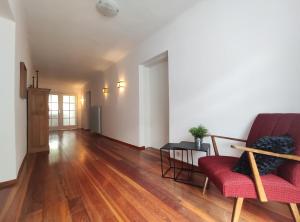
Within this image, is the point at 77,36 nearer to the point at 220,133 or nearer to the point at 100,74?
the point at 100,74

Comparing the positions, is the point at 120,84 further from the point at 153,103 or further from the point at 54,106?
the point at 54,106

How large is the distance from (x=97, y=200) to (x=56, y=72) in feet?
19.5

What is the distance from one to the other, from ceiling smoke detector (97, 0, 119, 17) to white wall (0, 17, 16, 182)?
1.16m

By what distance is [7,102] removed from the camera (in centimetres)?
195

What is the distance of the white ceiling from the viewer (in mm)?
2361

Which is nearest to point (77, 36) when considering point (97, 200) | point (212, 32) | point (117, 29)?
point (117, 29)

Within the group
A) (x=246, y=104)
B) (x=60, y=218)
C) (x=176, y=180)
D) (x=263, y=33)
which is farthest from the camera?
(x=176, y=180)

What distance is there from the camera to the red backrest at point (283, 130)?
1.11 metres

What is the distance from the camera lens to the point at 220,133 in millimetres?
2104

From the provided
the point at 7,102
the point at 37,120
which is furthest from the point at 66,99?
the point at 7,102

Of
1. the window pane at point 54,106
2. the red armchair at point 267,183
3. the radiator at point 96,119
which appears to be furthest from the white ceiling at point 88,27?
the window pane at point 54,106

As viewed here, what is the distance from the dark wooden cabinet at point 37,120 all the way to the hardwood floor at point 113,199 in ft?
4.65

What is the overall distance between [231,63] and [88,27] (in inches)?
101

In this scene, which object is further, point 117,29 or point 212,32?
point 117,29
